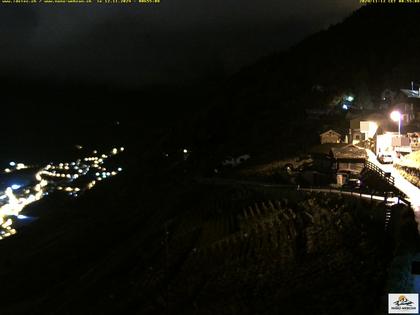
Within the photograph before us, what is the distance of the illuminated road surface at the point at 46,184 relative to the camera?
7669 cm

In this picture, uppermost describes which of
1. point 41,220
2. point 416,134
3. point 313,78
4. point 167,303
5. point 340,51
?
point 340,51

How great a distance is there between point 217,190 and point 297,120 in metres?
23.4

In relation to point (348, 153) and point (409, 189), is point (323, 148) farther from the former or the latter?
point (409, 189)

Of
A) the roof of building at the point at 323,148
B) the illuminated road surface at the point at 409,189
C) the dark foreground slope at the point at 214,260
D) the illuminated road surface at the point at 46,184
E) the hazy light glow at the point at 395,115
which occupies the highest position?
the hazy light glow at the point at 395,115

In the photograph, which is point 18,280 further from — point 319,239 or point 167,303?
point 319,239

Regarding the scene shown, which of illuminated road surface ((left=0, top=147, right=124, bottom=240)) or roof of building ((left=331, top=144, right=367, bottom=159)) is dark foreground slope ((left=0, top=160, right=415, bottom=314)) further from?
illuminated road surface ((left=0, top=147, right=124, bottom=240))

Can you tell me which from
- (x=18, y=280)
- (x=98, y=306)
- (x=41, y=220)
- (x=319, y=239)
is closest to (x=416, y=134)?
(x=319, y=239)

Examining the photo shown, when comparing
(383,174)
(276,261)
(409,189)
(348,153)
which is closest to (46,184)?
(348,153)

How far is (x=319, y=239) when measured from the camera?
21578 millimetres

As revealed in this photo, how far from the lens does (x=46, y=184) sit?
121125 mm

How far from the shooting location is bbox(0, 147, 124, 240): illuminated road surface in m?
76.7

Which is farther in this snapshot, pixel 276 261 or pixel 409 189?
pixel 409 189

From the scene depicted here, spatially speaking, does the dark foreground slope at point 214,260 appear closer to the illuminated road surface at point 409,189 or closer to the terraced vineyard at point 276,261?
the terraced vineyard at point 276,261

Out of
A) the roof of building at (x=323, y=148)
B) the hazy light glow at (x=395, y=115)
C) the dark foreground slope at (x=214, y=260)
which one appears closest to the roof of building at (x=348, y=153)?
the roof of building at (x=323, y=148)
